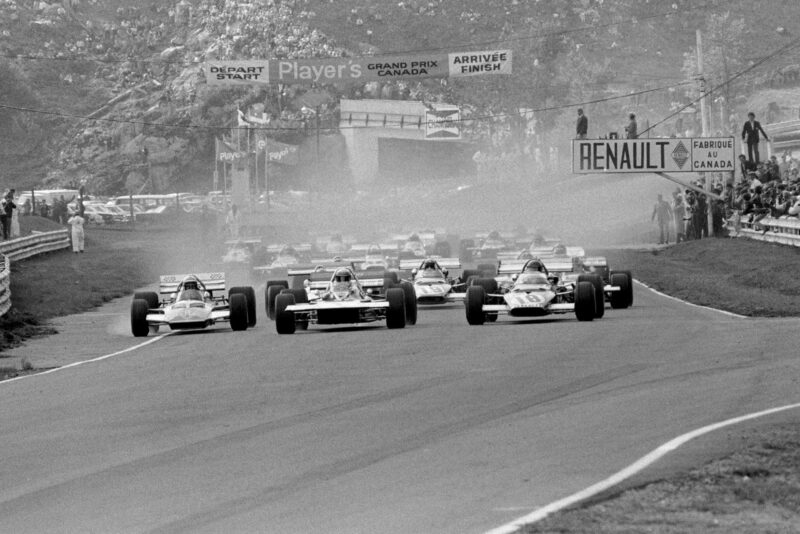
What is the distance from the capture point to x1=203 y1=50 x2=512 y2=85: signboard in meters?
53.7

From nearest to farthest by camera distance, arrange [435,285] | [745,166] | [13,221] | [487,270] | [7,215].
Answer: [435,285] < [487,270] < [745,166] < [7,215] < [13,221]

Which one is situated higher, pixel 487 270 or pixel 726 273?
pixel 487 270

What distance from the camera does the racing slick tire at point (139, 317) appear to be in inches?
1036

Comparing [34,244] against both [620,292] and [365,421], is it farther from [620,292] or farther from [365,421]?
[365,421]

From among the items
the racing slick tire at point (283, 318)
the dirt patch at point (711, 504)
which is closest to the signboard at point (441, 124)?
the racing slick tire at point (283, 318)

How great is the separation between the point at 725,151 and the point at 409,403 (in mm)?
38928

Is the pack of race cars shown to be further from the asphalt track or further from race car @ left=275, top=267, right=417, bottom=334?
the asphalt track

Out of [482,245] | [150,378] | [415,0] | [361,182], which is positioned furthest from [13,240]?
[415,0]

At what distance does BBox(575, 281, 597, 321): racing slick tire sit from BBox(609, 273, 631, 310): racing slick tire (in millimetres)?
3633

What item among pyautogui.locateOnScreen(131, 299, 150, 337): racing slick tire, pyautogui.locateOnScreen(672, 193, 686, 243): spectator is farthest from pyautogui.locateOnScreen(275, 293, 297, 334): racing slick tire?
pyautogui.locateOnScreen(672, 193, 686, 243): spectator

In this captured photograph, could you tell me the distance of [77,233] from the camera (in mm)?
56531

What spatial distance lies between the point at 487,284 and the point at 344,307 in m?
3.77

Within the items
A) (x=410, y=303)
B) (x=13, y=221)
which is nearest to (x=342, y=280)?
(x=410, y=303)

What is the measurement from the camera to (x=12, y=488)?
40.2 feet
